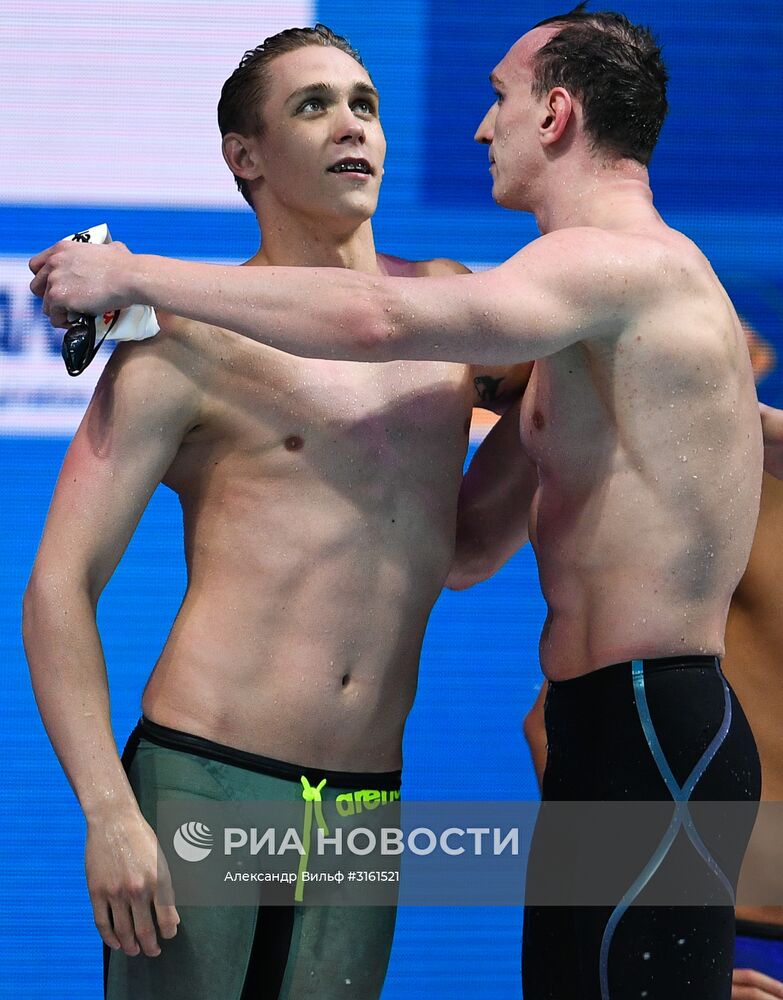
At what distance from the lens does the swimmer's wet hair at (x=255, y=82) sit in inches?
82.4

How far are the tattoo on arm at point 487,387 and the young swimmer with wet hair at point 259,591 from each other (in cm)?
12

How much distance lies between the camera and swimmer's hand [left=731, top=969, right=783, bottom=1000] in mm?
2293

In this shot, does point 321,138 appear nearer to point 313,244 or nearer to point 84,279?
point 313,244

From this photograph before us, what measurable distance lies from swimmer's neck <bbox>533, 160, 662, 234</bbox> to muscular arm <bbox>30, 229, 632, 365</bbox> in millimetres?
105

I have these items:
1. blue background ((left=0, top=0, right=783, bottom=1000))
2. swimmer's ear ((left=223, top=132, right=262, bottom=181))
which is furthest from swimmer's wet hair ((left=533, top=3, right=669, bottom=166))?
blue background ((left=0, top=0, right=783, bottom=1000))

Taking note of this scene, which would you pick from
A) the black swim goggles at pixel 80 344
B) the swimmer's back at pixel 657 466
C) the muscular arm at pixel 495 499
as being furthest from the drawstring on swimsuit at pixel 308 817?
the black swim goggles at pixel 80 344

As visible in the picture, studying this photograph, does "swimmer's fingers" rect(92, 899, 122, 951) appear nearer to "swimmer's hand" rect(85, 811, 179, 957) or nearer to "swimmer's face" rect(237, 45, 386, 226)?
"swimmer's hand" rect(85, 811, 179, 957)

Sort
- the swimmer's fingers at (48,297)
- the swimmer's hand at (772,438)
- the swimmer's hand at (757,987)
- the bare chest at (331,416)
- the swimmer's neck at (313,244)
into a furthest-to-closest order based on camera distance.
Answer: the swimmer's hand at (757,987) → the swimmer's hand at (772,438) → the swimmer's neck at (313,244) → the bare chest at (331,416) → the swimmer's fingers at (48,297)

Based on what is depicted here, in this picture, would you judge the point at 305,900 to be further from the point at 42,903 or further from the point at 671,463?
the point at 42,903

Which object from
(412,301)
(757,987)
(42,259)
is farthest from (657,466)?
(757,987)

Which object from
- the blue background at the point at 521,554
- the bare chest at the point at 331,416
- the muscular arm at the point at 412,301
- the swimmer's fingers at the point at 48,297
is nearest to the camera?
the muscular arm at the point at 412,301

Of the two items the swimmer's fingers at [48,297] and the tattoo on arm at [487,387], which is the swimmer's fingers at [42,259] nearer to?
the swimmer's fingers at [48,297]

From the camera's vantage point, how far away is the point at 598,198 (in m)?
1.90

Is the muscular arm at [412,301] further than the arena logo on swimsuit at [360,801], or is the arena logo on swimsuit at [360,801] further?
the arena logo on swimsuit at [360,801]
